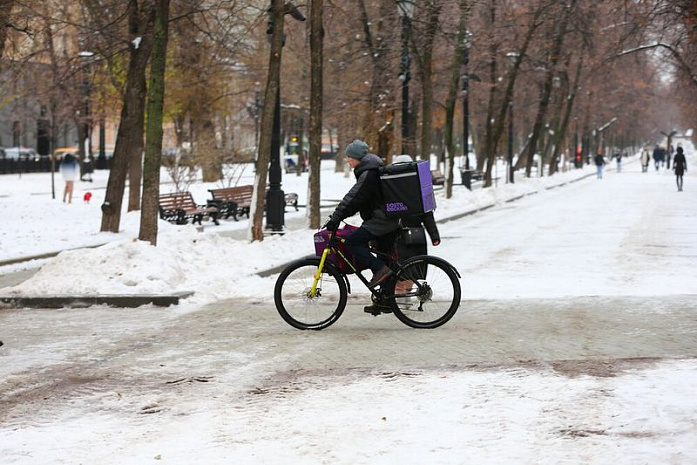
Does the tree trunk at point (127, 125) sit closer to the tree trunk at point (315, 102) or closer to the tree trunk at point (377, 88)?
the tree trunk at point (315, 102)

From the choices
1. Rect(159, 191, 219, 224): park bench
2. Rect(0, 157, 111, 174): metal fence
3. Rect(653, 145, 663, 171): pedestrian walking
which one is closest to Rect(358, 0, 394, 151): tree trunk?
Rect(159, 191, 219, 224): park bench

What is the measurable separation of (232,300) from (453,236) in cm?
1021

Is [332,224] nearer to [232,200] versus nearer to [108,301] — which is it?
[108,301]

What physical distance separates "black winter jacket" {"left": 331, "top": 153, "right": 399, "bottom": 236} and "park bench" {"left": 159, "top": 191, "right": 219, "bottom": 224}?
50.9 ft

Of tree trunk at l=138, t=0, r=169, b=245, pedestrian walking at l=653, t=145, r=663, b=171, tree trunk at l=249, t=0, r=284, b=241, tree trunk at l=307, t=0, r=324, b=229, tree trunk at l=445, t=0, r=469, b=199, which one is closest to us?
tree trunk at l=138, t=0, r=169, b=245

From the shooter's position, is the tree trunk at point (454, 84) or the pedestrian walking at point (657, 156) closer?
the tree trunk at point (454, 84)

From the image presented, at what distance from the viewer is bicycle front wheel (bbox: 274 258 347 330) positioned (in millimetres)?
9969

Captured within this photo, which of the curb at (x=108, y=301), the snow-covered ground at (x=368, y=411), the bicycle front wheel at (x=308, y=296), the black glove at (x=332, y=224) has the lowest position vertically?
the curb at (x=108, y=301)

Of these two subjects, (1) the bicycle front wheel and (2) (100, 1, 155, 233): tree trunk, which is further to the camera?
(2) (100, 1, 155, 233): tree trunk

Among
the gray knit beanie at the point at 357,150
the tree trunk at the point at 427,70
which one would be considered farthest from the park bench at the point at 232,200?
the gray knit beanie at the point at 357,150

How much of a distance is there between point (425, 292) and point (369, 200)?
99 centimetres

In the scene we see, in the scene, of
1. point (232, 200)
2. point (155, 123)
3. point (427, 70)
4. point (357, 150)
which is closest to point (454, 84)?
point (427, 70)

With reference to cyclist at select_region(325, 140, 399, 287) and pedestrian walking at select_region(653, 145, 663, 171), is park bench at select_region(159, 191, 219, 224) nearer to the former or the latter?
cyclist at select_region(325, 140, 399, 287)

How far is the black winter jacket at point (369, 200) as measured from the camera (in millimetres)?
9852
